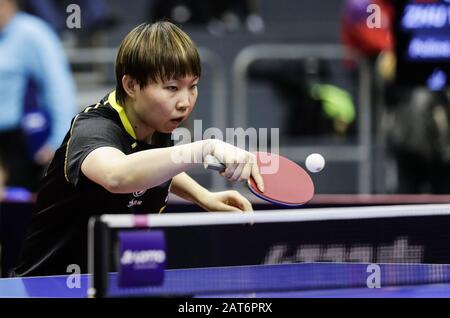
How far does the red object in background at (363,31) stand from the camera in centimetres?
881

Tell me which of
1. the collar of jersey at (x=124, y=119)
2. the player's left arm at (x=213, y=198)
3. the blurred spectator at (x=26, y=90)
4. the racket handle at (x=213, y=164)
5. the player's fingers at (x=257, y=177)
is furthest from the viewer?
the blurred spectator at (x=26, y=90)

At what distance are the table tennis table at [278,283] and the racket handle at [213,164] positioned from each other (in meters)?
0.36

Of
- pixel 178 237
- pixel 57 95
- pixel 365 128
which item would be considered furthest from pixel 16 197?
pixel 365 128

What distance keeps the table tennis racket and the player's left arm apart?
335mm

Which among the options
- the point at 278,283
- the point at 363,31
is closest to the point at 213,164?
the point at 278,283

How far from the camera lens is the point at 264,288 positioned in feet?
11.8

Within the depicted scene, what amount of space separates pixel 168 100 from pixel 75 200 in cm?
54

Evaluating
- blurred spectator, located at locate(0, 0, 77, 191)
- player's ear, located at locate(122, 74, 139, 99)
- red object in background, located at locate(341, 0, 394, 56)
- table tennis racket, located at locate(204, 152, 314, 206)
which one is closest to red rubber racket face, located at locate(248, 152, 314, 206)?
table tennis racket, located at locate(204, 152, 314, 206)

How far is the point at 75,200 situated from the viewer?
3.95m

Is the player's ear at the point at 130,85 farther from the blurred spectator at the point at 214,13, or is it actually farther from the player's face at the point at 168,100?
the blurred spectator at the point at 214,13

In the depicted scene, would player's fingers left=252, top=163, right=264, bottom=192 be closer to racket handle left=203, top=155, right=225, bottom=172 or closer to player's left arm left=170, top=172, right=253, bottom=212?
racket handle left=203, top=155, right=225, bottom=172

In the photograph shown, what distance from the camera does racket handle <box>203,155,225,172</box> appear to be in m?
3.23

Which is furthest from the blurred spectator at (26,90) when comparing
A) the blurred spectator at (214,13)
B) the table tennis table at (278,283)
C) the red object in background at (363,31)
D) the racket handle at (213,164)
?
the racket handle at (213,164)

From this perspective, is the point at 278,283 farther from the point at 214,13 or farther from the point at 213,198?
the point at 214,13
